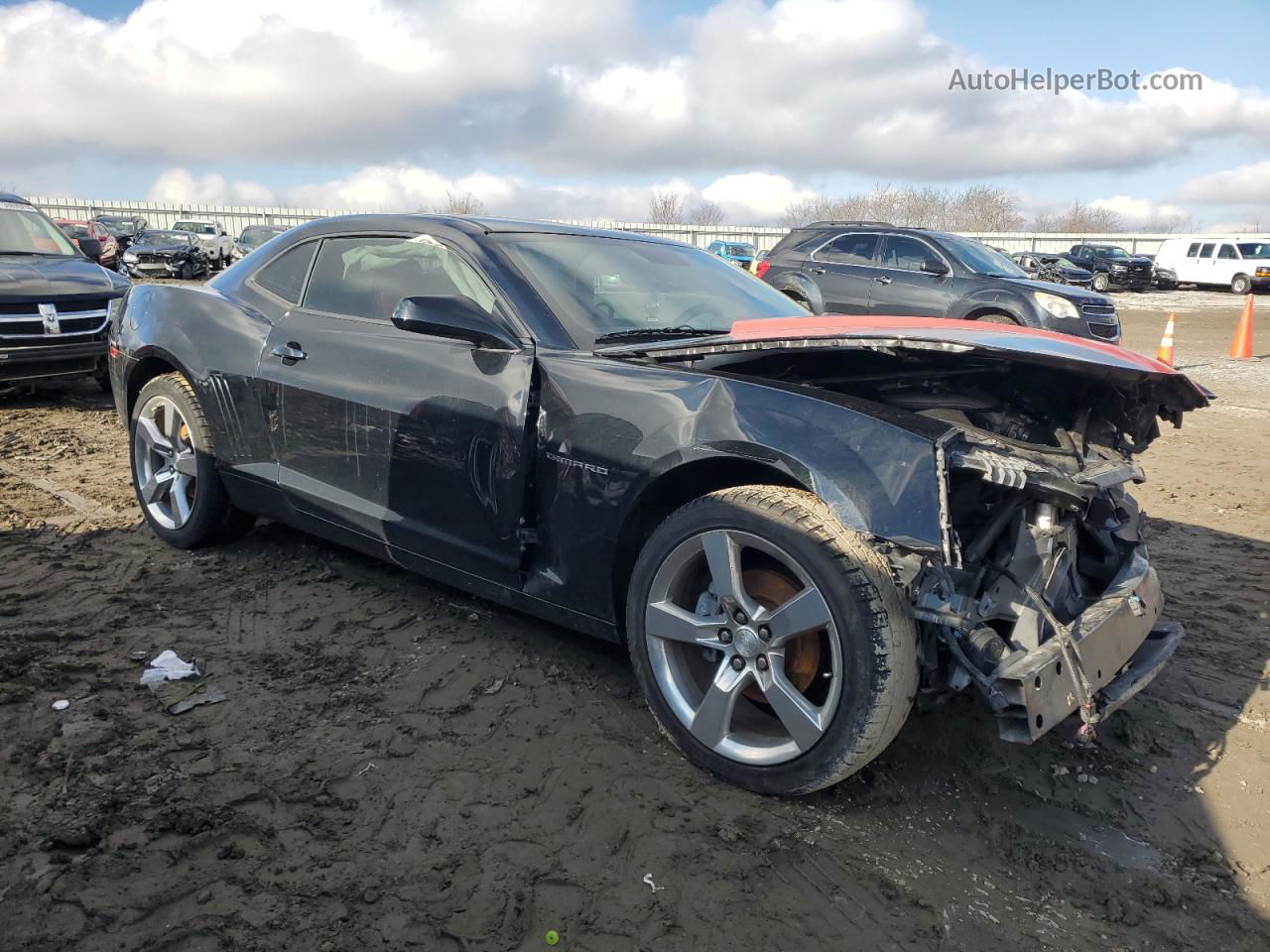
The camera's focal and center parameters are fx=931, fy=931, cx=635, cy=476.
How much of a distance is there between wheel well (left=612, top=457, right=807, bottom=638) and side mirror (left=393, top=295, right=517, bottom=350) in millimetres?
725

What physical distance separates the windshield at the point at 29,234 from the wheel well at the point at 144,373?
483 centimetres

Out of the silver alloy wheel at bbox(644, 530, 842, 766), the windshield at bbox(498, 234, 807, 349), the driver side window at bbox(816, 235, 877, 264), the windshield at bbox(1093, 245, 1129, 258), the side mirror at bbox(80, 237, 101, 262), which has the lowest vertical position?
the silver alloy wheel at bbox(644, 530, 842, 766)

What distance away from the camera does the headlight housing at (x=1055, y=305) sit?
34.7 feet

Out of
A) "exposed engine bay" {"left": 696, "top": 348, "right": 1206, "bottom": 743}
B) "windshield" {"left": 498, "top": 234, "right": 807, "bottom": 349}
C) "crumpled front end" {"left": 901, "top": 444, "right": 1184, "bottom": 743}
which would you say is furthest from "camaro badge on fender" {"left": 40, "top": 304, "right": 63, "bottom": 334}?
"crumpled front end" {"left": 901, "top": 444, "right": 1184, "bottom": 743}

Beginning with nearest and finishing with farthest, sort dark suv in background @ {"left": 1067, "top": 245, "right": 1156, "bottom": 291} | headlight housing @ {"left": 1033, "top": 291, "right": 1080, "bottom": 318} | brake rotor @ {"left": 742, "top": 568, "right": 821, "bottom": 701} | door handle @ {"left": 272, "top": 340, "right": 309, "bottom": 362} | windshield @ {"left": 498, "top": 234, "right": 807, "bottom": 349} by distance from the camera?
brake rotor @ {"left": 742, "top": 568, "right": 821, "bottom": 701} → windshield @ {"left": 498, "top": 234, "right": 807, "bottom": 349} → door handle @ {"left": 272, "top": 340, "right": 309, "bottom": 362} → headlight housing @ {"left": 1033, "top": 291, "right": 1080, "bottom": 318} → dark suv in background @ {"left": 1067, "top": 245, "right": 1156, "bottom": 291}

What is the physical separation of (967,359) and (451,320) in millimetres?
1617

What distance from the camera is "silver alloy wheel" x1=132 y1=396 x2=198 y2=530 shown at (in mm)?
4309

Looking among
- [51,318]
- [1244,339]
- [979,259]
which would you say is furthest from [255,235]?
[1244,339]

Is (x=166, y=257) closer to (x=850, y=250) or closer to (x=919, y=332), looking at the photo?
(x=850, y=250)

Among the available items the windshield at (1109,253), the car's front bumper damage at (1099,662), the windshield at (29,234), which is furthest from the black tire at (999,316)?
the windshield at (1109,253)

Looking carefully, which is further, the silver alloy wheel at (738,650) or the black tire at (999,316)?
the black tire at (999,316)

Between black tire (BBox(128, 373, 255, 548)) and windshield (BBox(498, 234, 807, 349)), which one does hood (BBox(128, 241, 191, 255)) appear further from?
windshield (BBox(498, 234, 807, 349))

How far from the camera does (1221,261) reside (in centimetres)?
3053

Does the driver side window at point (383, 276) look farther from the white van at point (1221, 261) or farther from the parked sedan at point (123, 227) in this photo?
the white van at point (1221, 261)
